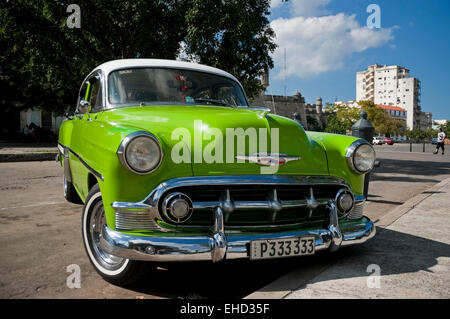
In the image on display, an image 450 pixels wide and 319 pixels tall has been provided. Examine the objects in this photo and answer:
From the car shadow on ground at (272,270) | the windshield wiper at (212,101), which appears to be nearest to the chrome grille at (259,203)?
the car shadow on ground at (272,270)

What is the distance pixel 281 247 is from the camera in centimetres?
270

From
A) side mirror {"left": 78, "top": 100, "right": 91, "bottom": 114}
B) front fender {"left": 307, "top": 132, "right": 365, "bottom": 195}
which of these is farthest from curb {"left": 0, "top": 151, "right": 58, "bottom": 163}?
front fender {"left": 307, "top": 132, "right": 365, "bottom": 195}

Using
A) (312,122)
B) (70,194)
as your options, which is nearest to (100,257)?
(70,194)

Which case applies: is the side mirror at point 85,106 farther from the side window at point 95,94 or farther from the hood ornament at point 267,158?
the hood ornament at point 267,158

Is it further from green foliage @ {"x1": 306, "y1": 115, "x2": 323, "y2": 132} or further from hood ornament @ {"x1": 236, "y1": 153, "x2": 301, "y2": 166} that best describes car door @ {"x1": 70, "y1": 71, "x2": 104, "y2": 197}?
green foliage @ {"x1": 306, "y1": 115, "x2": 323, "y2": 132}

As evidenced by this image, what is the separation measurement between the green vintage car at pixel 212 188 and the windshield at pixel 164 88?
0.27 m

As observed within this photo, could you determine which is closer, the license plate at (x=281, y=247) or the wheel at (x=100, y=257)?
the license plate at (x=281, y=247)

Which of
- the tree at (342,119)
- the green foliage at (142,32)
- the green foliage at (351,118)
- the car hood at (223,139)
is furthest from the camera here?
the green foliage at (351,118)

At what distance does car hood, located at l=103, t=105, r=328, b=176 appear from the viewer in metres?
2.68

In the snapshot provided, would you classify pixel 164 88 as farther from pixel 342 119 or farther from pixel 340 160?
pixel 342 119

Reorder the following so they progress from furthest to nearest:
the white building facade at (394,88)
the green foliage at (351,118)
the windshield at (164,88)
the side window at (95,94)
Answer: the white building facade at (394,88), the green foliage at (351,118), the side window at (95,94), the windshield at (164,88)

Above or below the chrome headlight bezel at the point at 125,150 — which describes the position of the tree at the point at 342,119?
above

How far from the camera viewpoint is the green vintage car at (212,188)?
2.55 metres

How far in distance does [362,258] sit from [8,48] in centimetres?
2110
